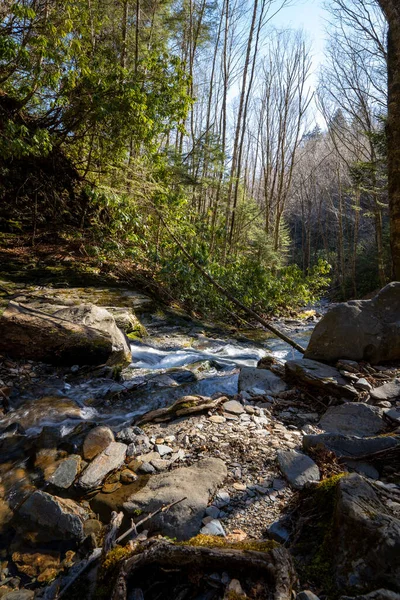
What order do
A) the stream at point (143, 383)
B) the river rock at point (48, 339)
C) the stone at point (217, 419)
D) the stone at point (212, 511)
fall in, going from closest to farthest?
the stone at point (212, 511) → the stone at point (217, 419) → the stream at point (143, 383) → the river rock at point (48, 339)

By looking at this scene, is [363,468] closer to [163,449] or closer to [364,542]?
[364,542]

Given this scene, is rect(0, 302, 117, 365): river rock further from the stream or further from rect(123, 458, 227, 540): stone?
rect(123, 458, 227, 540): stone

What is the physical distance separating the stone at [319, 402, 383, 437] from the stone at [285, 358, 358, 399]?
45 centimetres

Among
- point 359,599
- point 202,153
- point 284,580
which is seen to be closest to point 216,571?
point 284,580

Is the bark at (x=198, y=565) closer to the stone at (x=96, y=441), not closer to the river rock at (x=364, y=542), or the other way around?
the river rock at (x=364, y=542)

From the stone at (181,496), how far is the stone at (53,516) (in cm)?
30

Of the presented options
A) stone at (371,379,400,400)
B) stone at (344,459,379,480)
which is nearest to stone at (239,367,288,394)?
stone at (371,379,400,400)

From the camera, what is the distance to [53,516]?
2.09 meters

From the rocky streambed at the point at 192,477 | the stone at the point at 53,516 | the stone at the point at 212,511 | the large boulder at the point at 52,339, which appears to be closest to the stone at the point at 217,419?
the rocky streambed at the point at 192,477

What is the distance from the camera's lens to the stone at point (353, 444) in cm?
226

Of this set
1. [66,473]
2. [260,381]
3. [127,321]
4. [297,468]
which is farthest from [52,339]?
[297,468]

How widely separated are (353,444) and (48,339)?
12.9 ft

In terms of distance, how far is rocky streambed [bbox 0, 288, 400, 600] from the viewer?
135 centimetres

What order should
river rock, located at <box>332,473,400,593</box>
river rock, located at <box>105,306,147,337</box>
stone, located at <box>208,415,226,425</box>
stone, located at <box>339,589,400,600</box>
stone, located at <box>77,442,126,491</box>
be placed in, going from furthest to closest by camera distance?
river rock, located at <box>105,306,147,337</box> → stone, located at <box>208,415,226,425</box> → stone, located at <box>77,442,126,491</box> → river rock, located at <box>332,473,400,593</box> → stone, located at <box>339,589,400,600</box>
